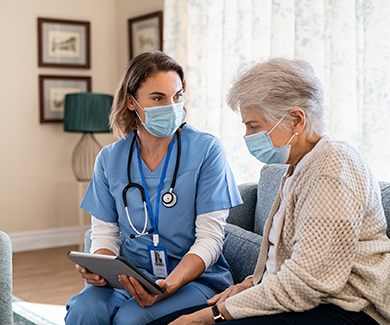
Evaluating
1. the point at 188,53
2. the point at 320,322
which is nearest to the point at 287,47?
the point at 188,53

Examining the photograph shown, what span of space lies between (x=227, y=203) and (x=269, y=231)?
296 millimetres

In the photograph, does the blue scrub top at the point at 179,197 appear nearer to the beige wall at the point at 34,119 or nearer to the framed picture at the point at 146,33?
the framed picture at the point at 146,33

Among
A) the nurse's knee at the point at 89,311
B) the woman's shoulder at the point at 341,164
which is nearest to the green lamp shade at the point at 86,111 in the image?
the nurse's knee at the point at 89,311

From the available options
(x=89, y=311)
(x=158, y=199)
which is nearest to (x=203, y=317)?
(x=89, y=311)

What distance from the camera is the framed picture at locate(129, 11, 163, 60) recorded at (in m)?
4.43

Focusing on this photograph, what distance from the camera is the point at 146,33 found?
4.55m

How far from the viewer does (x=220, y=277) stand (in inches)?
70.8

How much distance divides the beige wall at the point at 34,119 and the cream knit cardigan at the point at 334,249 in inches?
136

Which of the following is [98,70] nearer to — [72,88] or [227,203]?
[72,88]

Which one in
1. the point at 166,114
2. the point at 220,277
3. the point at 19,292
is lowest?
the point at 19,292

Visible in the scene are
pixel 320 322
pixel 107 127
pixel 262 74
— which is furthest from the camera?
pixel 107 127

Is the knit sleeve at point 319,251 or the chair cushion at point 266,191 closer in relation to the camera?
the knit sleeve at point 319,251

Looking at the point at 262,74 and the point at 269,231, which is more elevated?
the point at 262,74

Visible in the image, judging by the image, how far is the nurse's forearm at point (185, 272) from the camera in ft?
5.37
